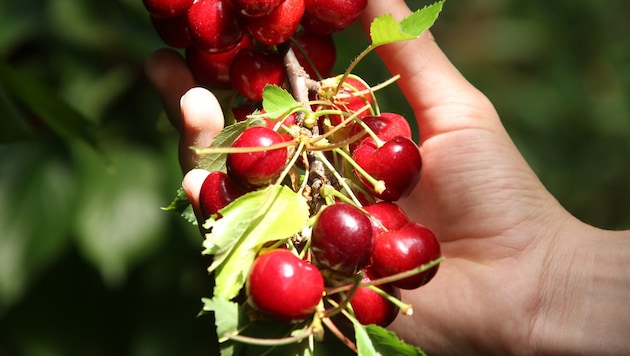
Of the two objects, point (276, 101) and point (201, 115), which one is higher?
point (276, 101)

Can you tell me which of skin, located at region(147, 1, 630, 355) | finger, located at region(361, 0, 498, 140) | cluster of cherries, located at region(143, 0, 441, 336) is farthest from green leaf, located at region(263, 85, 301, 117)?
finger, located at region(361, 0, 498, 140)

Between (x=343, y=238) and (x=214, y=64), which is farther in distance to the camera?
(x=214, y=64)

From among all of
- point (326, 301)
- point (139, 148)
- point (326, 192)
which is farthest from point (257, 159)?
point (139, 148)

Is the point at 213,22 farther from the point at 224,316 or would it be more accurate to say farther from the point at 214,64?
the point at 224,316

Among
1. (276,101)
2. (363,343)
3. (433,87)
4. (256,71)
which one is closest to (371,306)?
(363,343)

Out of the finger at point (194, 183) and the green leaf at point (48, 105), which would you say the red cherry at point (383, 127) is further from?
the green leaf at point (48, 105)

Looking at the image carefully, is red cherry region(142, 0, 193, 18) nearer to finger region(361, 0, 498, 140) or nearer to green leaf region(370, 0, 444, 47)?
green leaf region(370, 0, 444, 47)

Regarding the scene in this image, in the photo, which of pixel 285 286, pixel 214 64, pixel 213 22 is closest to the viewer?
pixel 285 286
